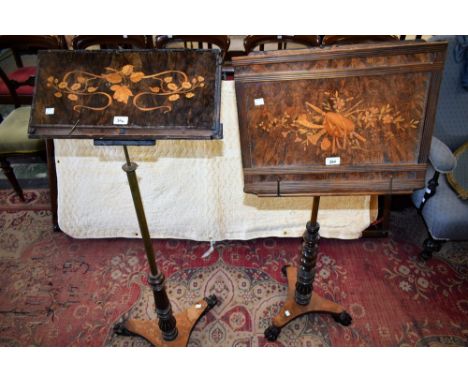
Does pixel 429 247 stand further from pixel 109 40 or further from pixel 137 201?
pixel 109 40

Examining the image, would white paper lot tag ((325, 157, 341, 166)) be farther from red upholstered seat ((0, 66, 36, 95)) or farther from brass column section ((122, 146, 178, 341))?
red upholstered seat ((0, 66, 36, 95))

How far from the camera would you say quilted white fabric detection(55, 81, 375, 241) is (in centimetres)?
229

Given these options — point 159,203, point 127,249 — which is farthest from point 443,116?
point 127,249

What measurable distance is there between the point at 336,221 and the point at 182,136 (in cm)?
144

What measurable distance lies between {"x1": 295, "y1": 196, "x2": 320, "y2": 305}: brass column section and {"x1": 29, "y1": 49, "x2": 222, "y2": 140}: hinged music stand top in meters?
0.69

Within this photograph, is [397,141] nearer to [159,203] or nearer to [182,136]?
[182,136]

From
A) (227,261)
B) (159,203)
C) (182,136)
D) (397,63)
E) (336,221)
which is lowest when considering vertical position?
(227,261)

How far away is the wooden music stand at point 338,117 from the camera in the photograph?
1.28 metres

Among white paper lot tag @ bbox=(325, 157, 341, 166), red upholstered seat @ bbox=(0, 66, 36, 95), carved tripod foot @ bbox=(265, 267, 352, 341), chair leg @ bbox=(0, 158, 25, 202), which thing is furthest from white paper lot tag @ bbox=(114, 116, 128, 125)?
red upholstered seat @ bbox=(0, 66, 36, 95)

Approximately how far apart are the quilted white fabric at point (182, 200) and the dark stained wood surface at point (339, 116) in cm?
87

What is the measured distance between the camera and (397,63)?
1.27 metres

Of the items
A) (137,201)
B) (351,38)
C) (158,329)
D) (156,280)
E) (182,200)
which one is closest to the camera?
(137,201)

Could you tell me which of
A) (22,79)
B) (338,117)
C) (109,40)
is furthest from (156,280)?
(22,79)

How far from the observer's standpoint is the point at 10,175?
2689 millimetres
